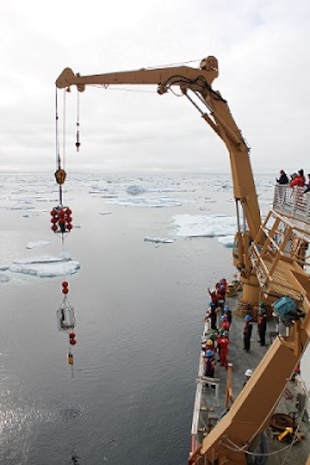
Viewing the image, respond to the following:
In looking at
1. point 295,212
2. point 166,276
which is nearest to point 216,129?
point 295,212

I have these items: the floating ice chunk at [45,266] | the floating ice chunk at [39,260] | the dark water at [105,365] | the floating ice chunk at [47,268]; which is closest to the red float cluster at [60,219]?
the dark water at [105,365]

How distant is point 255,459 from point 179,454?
2.52 m

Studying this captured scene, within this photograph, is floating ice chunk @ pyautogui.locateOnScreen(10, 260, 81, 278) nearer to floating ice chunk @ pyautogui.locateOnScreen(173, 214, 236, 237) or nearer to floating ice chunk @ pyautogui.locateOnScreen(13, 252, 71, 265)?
floating ice chunk @ pyautogui.locateOnScreen(13, 252, 71, 265)

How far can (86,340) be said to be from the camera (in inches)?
474

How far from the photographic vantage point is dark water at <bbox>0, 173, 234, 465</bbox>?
791 centimetres

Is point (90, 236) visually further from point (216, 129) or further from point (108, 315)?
point (216, 129)

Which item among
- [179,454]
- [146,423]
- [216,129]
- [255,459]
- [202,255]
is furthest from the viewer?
[202,255]

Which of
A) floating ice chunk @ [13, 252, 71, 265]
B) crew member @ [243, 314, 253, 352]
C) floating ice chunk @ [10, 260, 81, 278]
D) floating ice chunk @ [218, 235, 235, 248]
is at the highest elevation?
crew member @ [243, 314, 253, 352]

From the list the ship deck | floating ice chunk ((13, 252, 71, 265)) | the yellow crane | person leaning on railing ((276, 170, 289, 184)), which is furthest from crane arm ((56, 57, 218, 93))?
floating ice chunk ((13, 252, 71, 265))

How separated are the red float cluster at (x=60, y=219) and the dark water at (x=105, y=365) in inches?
174

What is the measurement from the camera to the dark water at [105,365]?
7.91m

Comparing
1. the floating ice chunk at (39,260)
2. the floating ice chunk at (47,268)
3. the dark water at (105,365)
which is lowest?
the dark water at (105,365)

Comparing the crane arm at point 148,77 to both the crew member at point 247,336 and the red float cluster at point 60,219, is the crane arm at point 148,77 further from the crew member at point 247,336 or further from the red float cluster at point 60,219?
the crew member at point 247,336

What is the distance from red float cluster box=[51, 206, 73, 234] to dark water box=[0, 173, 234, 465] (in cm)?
442
